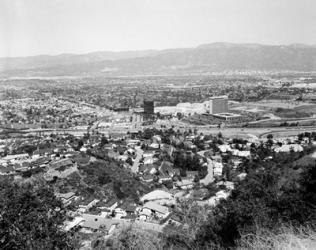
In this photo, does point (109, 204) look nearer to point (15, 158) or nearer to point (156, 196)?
point (156, 196)

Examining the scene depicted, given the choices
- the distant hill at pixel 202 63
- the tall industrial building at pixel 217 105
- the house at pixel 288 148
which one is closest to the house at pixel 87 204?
the house at pixel 288 148

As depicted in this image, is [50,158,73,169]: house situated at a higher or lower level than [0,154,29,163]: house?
higher

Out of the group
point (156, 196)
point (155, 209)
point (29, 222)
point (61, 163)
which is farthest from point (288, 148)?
point (29, 222)

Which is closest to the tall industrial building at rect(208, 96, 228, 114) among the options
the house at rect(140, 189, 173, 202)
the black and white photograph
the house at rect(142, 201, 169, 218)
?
the black and white photograph

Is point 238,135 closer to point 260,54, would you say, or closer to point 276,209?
point 276,209

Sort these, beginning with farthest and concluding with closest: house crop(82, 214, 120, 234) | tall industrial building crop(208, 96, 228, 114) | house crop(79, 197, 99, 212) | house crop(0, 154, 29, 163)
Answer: tall industrial building crop(208, 96, 228, 114) → house crop(0, 154, 29, 163) → house crop(79, 197, 99, 212) → house crop(82, 214, 120, 234)

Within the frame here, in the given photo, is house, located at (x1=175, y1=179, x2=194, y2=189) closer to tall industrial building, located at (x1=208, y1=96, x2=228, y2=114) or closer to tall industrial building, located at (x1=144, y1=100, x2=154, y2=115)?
tall industrial building, located at (x1=208, y1=96, x2=228, y2=114)

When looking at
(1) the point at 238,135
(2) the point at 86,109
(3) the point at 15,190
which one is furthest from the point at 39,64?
(3) the point at 15,190

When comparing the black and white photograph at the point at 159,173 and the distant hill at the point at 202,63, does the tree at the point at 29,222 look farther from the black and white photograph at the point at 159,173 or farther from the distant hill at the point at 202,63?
the distant hill at the point at 202,63
